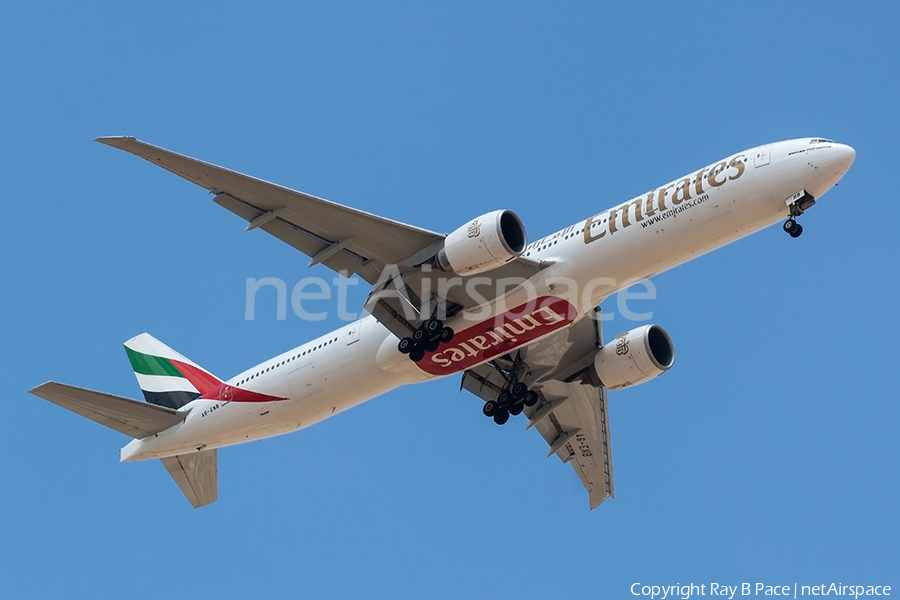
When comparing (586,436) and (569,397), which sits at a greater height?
(569,397)

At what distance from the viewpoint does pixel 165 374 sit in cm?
3123

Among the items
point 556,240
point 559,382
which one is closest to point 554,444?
point 559,382

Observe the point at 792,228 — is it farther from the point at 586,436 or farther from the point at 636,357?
the point at 586,436

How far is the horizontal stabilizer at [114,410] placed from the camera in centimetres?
2622

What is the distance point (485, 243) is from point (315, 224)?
415 centimetres

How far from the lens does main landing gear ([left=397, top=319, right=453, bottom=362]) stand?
82.8ft

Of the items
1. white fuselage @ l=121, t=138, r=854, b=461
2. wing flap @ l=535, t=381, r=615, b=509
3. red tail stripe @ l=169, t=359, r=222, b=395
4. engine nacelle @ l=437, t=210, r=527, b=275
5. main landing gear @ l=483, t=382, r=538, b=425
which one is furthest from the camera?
wing flap @ l=535, t=381, r=615, b=509

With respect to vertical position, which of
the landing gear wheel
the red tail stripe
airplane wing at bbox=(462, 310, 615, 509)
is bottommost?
the red tail stripe

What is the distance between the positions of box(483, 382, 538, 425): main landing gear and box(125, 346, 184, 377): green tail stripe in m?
9.46

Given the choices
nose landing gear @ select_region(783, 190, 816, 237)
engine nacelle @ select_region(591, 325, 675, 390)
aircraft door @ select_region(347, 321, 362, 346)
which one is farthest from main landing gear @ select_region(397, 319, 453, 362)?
nose landing gear @ select_region(783, 190, 816, 237)

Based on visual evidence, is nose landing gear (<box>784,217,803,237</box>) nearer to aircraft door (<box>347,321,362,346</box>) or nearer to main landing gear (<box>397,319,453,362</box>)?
main landing gear (<box>397,319,453,362</box>)

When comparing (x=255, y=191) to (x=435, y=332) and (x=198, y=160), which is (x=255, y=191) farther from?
(x=435, y=332)

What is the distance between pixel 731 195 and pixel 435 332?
7.64 m

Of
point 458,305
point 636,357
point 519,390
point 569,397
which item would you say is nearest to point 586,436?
point 569,397
